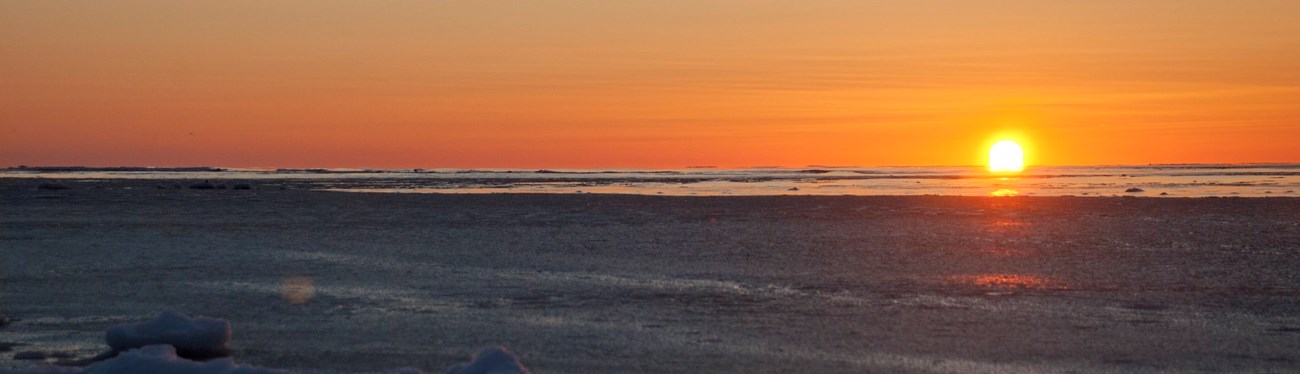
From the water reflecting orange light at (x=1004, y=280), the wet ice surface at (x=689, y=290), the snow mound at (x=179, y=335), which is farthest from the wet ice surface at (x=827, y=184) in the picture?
the snow mound at (x=179, y=335)

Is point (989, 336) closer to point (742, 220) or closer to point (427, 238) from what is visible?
point (427, 238)

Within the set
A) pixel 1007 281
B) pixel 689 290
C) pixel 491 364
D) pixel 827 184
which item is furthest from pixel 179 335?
pixel 827 184

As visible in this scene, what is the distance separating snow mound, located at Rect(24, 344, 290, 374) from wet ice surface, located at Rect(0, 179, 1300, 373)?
2.58ft

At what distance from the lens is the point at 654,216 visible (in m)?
26.4

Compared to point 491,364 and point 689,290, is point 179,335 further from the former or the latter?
point 689,290

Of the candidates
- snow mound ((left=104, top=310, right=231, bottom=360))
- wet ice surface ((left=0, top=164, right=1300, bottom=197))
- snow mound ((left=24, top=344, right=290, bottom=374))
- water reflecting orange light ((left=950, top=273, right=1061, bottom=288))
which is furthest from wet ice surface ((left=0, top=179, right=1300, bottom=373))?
wet ice surface ((left=0, top=164, right=1300, bottom=197))

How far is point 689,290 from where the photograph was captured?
1236 centimetres

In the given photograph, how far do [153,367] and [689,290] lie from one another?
240 inches

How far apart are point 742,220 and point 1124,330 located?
15278mm

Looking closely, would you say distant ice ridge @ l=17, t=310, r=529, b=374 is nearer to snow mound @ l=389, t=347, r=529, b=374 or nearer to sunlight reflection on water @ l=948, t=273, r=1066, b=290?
snow mound @ l=389, t=347, r=529, b=374

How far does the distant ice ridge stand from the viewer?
7184 millimetres

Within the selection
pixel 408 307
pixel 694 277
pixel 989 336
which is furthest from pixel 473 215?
pixel 989 336

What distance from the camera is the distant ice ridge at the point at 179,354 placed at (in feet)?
23.6

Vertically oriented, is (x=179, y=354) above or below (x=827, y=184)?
below
